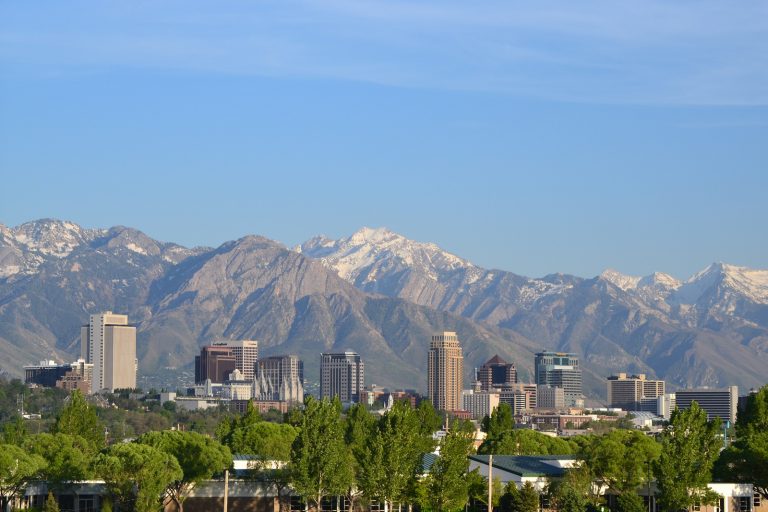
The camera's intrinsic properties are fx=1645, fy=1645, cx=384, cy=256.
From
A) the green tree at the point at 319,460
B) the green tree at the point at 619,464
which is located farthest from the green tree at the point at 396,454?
the green tree at the point at 619,464

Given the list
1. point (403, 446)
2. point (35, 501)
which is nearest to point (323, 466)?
point (403, 446)

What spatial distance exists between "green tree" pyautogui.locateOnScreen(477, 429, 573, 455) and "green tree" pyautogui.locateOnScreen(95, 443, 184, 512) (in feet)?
210

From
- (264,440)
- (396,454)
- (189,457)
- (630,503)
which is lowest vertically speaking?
(630,503)

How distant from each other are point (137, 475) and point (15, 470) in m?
10.4

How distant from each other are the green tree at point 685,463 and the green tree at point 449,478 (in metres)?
15.6

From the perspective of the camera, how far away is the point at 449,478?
12712cm

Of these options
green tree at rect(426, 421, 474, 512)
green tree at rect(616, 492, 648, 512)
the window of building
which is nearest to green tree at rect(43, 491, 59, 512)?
green tree at rect(426, 421, 474, 512)

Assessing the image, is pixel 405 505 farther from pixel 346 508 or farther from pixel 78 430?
pixel 78 430

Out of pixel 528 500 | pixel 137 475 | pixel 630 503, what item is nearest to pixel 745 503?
pixel 630 503

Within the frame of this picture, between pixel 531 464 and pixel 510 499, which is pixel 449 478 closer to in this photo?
pixel 510 499

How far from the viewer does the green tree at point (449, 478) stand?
417 feet

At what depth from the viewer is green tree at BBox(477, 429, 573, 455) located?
18638 centimetres

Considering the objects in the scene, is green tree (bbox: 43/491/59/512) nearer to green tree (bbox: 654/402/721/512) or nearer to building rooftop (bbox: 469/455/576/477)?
building rooftop (bbox: 469/455/576/477)

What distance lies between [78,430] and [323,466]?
1944 inches
